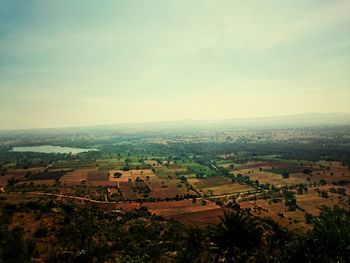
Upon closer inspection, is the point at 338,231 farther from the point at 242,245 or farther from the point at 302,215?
the point at 302,215

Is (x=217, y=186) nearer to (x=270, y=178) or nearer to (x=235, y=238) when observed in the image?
(x=270, y=178)

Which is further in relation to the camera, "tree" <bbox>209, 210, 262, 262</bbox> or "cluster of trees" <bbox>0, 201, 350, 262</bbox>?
"tree" <bbox>209, 210, 262, 262</bbox>

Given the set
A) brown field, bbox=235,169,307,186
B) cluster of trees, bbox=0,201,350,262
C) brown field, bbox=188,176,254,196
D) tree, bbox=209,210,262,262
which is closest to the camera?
cluster of trees, bbox=0,201,350,262

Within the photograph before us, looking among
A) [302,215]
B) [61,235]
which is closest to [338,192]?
[302,215]

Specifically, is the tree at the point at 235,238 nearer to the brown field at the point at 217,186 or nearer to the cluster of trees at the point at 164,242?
the cluster of trees at the point at 164,242

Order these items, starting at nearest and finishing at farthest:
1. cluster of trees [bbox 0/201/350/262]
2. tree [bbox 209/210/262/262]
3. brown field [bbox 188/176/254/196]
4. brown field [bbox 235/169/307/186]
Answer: cluster of trees [bbox 0/201/350/262]
tree [bbox 209/210/262/262]
brown field [bbox 188/176/254/196]
brown field [bbox 235/169/307/186]

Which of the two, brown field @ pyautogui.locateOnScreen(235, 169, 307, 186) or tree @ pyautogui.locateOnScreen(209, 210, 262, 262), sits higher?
tree @ pyautogui.locateOnScreen(209, 210, 262, 262)

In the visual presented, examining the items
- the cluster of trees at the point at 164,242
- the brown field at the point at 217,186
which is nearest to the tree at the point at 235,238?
the cluster of trees at the point at 164,242

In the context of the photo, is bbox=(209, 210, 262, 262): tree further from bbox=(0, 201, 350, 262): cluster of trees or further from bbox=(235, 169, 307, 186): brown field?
bbox=(235, 169, 307, 186): brown field

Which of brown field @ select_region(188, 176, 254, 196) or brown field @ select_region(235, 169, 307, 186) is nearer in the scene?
brown field @ select_region(188, 176, 254, 196)

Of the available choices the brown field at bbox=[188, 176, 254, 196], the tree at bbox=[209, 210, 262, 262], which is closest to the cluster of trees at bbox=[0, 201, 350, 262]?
the tree at bbox=[209, 210, 262, 262]

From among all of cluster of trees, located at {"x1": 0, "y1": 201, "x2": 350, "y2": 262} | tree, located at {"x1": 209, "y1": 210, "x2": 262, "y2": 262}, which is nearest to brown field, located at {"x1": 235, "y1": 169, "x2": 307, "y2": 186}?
cluster of trees, located at {"x1": 0, "y1": 201, "x2": 350, "y2": 262}
